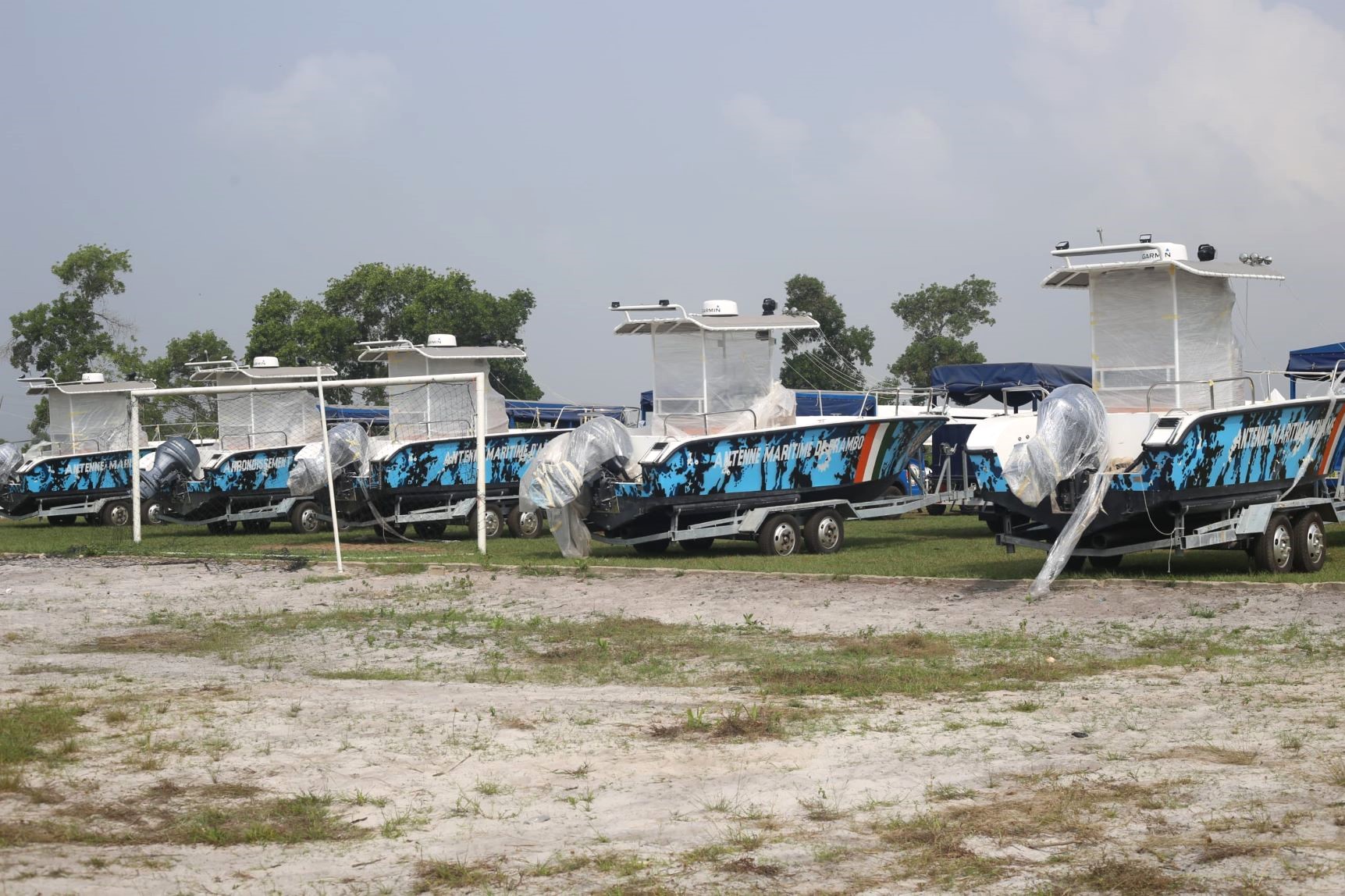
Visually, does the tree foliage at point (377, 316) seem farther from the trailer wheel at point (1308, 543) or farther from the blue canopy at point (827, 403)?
the trailer wheel at point (1308, 543)

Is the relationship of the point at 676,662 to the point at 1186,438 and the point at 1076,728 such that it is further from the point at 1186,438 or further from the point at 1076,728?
the point at 1186,438

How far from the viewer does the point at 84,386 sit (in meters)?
29.5

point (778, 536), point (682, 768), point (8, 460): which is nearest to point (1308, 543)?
point (778, 536)

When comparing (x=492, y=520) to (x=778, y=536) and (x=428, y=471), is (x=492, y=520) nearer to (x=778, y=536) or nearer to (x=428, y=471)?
(x=428, y=471)

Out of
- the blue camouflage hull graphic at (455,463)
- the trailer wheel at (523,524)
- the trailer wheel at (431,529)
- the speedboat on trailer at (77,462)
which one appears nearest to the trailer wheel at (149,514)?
the speedboat on trailer at (77,462)

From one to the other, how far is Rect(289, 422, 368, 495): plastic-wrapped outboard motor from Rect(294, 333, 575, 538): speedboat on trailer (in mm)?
12

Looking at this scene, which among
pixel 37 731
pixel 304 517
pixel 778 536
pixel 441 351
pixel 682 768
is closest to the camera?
pixel 682 768

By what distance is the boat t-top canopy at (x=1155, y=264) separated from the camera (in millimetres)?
14539

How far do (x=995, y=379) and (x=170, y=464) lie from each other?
14.9 metres

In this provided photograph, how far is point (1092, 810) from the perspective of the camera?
593 cm

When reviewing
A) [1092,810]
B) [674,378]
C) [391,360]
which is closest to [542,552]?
[674,378]

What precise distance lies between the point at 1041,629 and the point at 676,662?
2975 mm

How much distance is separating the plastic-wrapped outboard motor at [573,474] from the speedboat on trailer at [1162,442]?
4.88m

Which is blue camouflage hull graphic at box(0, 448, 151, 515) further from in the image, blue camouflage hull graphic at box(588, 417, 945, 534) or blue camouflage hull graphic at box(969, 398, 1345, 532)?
blue camouflage hull graphic at box(969, 398, 1345, 532)
